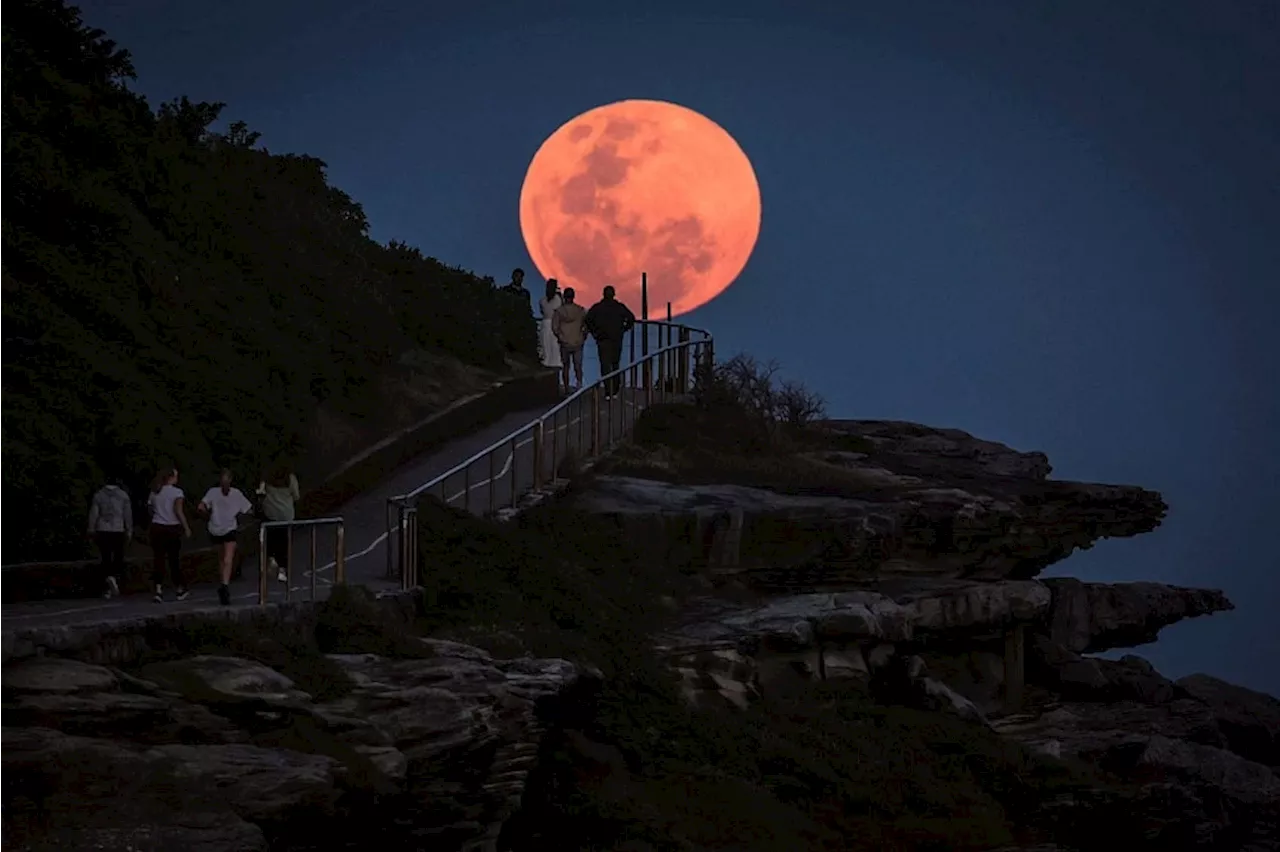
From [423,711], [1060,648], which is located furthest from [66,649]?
[1060,648]

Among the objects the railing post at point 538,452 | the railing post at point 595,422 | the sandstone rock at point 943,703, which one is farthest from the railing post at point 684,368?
the sandstone rock at point 943,703

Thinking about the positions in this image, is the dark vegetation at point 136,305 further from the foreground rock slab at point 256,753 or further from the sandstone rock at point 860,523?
the foreground rock slab at point 256,753

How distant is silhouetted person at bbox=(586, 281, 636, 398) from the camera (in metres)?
28.4

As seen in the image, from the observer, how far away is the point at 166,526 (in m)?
16.7

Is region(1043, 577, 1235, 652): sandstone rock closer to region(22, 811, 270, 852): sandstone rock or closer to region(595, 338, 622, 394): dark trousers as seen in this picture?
region(595, 338, 622, 394): dark trousers

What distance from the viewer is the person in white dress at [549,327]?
32.2 meters

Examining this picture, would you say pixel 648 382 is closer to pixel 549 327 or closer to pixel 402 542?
pixel 549 327

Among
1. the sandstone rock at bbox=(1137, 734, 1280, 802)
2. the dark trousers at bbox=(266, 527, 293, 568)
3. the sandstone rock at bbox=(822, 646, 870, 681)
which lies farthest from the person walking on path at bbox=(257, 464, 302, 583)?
the sandstone rock at bbox=(1137, 734, 1280, 802)

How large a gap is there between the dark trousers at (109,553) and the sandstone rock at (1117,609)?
52.3 ft

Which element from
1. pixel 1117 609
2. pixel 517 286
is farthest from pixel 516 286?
pixel 1117 609

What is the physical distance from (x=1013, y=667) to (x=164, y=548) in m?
13.0

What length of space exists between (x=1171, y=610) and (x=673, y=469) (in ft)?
42.5

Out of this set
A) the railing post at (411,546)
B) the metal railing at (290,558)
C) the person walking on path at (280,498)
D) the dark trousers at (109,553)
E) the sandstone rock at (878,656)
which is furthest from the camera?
the sandstone rock at (878,656)

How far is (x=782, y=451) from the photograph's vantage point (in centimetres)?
2778
